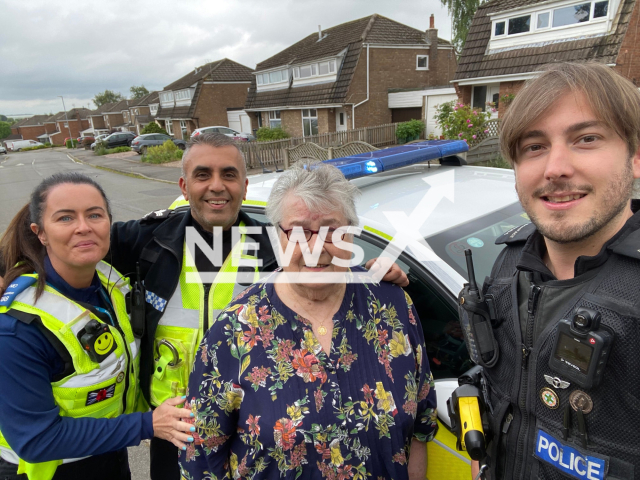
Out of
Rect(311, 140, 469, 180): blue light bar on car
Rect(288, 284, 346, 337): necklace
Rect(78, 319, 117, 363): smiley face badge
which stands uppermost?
Rect(311, 140, 469, 180): blue light bar on car

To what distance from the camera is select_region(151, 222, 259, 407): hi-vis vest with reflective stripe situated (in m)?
1.80

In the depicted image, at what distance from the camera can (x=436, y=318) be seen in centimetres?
186

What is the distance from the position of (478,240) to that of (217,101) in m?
34.4

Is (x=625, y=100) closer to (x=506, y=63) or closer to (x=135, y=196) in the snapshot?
(x=135, y=196)

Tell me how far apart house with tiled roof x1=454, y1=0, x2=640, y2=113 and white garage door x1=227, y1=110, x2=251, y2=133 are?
1864 centimetres

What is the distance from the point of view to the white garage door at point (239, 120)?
3159 centimetres

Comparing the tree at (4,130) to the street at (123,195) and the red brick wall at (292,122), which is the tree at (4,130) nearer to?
the street at (123,195)

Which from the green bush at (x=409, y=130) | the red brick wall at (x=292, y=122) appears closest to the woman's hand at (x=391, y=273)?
the green bush at (x=409, y=130)

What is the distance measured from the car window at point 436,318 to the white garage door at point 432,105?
18.8 meters

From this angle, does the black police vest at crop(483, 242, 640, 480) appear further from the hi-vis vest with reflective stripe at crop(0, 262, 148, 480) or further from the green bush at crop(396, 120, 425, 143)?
the green bush at crop(396, 120, 425, 143)

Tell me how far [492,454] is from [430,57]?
2540 cm

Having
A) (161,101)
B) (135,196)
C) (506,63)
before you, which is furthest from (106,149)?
(506,63)

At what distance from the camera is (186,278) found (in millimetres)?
1890

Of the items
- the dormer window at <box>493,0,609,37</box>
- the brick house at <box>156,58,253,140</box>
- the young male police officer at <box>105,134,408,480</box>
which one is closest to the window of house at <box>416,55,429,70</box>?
the dormer window at <box>493,0,609,37</box>
